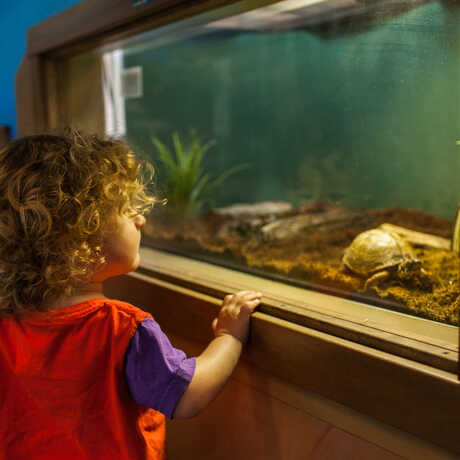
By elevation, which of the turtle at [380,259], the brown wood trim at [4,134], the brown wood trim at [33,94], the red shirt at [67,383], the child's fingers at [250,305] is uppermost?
the brown wood trim at [33,94]

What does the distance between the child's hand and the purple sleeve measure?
0.13 metres

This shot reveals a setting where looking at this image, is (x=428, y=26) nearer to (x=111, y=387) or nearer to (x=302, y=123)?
(x=111, y=387)

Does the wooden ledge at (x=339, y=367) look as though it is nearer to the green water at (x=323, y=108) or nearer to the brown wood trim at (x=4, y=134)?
the green water at (x=323, y=108)

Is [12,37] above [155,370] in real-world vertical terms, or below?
above

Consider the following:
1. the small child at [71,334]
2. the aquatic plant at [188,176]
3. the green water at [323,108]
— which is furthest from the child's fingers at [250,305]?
the aquatic plant at [188,176]

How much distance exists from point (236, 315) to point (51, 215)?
39cm

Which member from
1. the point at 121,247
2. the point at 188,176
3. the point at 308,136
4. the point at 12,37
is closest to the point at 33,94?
→ the point at 12,37

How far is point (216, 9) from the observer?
0.97 metres

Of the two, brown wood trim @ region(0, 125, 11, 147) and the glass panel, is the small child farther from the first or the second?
brown wood trim @ region(0, 125, 11, 147)

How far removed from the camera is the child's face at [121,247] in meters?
0.75

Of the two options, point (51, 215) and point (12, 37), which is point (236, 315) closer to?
point (51, 215)

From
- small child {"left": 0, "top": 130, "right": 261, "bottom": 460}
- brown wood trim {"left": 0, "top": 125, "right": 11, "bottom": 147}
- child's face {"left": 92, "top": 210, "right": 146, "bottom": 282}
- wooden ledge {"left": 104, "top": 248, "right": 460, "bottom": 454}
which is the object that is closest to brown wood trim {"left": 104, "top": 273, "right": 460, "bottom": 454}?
wooden ledge {"left": 104, "top": 248, "right": 460, "bottom": 454}

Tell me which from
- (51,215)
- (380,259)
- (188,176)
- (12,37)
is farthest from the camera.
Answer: (188,176)

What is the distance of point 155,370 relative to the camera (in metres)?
0.68
